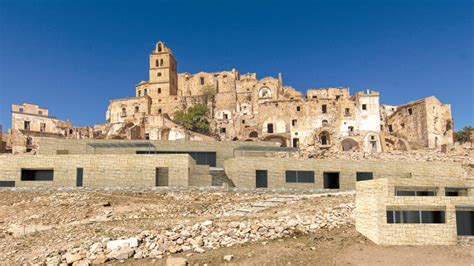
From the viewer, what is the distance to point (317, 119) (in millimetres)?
60531

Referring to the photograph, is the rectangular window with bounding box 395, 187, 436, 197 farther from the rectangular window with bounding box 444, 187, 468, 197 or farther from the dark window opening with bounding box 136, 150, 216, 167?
the dark window opening with bounding box 136, 150, 216, 167

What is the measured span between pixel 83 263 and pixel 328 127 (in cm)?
4773

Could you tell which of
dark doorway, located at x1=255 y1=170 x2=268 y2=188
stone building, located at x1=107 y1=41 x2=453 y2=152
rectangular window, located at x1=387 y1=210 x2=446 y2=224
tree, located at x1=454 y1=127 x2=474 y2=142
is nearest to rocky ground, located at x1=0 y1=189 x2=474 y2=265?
rectangular window, located at x1=387 y1=210 x2=446 y2=224

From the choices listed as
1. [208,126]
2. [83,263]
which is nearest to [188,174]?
[83,263]

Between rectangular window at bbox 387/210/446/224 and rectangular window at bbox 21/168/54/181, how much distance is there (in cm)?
2545

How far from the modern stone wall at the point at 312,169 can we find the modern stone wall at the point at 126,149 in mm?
6173

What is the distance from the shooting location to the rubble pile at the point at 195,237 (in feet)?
57.2

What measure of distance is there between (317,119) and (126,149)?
106ft

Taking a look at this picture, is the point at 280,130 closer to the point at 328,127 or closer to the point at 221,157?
the point at 328,127

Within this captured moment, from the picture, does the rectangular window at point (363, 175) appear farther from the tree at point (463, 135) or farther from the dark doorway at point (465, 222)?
the tree at point (463, 135)

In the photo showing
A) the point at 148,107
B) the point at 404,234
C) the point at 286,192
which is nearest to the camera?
the point at 404,234

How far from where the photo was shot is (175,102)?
79500 mm

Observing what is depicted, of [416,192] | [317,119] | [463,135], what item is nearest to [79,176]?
[416,192]

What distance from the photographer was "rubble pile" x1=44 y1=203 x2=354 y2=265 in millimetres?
17438
